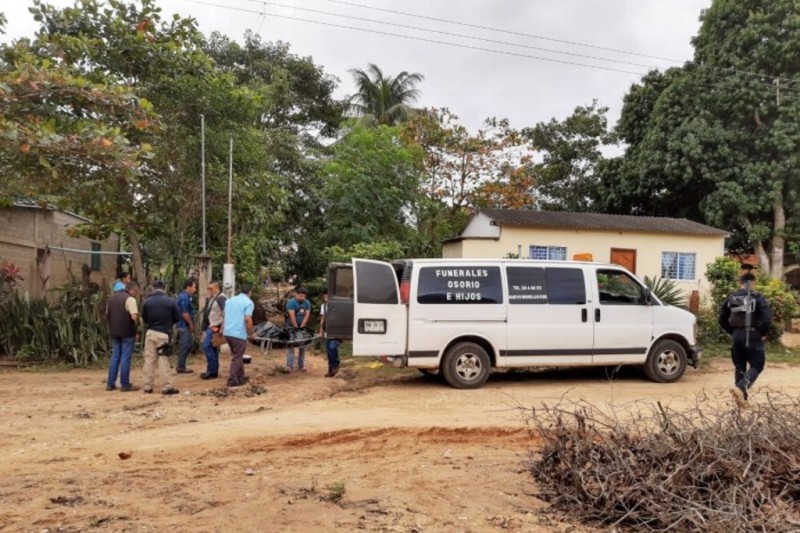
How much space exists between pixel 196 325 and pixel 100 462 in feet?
23.2

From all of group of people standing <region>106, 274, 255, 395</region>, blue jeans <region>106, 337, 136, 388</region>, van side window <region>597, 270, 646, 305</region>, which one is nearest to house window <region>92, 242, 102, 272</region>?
group of people standing <region>106, 274, 255, 395</region>

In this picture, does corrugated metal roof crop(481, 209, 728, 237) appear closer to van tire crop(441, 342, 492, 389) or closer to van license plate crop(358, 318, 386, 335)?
van tire crop(441, 342, 492, 389)

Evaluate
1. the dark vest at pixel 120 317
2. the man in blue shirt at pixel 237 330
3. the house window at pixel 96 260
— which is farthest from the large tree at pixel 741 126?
the dark vest at pixel 120 317

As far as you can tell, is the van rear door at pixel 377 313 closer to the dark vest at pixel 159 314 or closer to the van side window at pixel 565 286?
the van side window at pixel 565 286

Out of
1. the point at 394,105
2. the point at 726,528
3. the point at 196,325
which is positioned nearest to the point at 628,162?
the point at 394,105

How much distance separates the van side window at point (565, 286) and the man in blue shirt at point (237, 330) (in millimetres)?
4568

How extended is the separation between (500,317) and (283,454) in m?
4.53

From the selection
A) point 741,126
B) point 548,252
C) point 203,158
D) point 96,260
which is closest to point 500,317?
point 203,158

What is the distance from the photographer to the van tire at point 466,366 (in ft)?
30.6

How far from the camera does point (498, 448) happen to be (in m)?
6.25

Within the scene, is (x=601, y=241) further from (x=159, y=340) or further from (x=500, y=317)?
(x=159, y=340)

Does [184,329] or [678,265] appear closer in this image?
[184,329]

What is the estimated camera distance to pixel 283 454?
19.2 ft

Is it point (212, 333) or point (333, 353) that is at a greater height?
point (212, 333)
